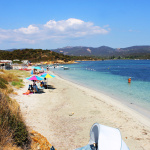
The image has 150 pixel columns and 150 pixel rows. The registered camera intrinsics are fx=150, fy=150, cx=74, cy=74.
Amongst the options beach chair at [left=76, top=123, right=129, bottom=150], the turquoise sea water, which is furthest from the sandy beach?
the turquoise sea water

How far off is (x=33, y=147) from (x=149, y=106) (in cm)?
1010

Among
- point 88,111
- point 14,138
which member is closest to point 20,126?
point 14,138

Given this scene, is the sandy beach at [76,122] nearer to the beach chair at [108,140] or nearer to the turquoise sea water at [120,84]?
the beach chair at [108,140]

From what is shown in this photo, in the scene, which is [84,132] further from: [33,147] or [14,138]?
[14,138]

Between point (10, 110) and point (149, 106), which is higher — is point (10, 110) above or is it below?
above

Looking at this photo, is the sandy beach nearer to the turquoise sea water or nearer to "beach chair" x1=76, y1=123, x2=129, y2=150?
"beach chair" x1=76, y1=123, x2=129, y2=150

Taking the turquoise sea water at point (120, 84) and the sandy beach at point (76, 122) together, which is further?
the turquoise sea water at point (120, 84)

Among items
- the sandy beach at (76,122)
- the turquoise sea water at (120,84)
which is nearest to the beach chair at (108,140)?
the sandy beach at (76,122)

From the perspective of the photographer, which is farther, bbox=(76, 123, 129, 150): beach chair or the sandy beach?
the sandy beach

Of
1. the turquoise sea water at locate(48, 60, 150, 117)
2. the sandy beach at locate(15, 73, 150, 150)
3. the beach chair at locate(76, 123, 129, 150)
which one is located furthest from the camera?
the turquoise sea water at locate(48, 60, 150, 117)

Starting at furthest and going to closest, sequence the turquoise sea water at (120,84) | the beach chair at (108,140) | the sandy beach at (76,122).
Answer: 1. the turquoise sea water at (120,84)
2. the sandy beach at (76,122)
3. the beach chair at (108,140)

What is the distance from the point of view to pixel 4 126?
170 inches

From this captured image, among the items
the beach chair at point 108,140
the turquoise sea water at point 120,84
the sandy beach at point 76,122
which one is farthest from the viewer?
the turquoise sea water at point 120,84

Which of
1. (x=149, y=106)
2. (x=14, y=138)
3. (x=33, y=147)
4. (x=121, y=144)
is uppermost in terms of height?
(x=121, y=144)
